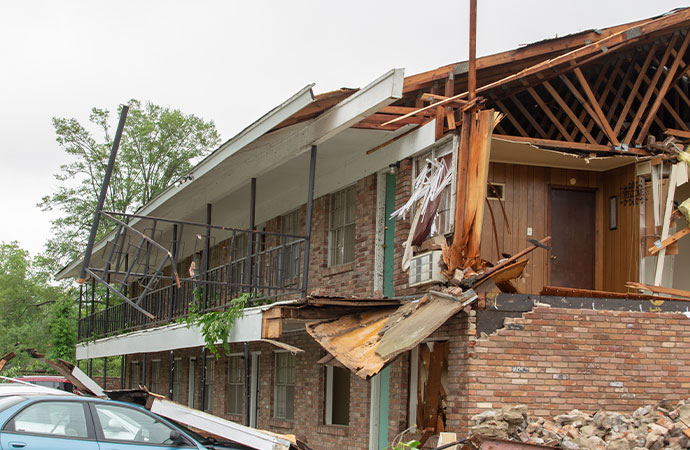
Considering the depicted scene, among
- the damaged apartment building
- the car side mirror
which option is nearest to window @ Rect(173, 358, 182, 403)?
the damaged apartment building

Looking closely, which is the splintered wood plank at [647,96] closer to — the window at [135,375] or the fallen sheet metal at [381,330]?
the fallen sheet metal at [381,330]

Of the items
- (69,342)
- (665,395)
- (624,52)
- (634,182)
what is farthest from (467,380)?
(69,342)

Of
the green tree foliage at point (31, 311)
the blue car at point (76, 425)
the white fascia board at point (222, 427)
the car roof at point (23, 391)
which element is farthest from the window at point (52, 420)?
the green tree foliage at point (31, 311)

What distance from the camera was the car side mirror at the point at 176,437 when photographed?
31.9 feet

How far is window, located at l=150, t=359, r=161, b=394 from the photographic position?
25222mm

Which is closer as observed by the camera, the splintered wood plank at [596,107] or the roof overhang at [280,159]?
the roof overhang at [280,159]

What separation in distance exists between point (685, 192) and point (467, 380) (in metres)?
5.64

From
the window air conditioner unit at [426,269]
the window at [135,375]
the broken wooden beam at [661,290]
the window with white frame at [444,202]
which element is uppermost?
the window with white frame at [444,202]

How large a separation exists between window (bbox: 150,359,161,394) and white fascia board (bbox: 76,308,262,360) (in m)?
2.17

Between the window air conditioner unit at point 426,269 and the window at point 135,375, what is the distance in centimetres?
1794

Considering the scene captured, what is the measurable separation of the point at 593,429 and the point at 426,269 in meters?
2.86

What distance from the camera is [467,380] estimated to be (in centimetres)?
1034

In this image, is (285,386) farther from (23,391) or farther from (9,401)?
(9,401)

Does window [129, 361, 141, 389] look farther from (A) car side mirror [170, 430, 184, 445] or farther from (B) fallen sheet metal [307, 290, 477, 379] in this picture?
(A) car side mirror [170, 430, 184, 445]
